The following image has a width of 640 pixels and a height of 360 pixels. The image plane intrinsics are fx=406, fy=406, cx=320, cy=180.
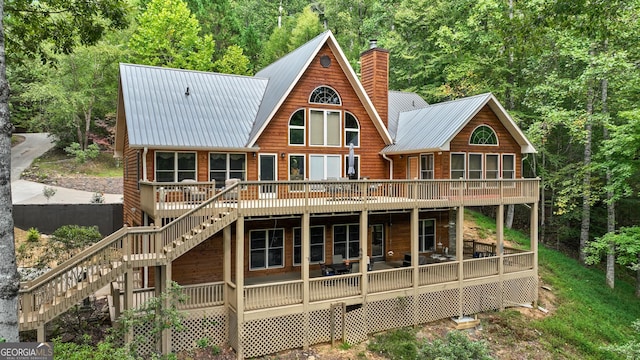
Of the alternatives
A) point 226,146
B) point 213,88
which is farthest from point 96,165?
point 226,146

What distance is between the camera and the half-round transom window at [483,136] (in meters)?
17.6

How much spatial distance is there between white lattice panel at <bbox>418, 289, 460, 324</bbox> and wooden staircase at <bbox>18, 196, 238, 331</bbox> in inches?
295

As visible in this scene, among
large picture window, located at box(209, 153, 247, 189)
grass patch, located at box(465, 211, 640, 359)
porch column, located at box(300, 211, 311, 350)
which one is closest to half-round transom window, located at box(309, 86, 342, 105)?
large picture window, located at box(209, 153, 247, 189)

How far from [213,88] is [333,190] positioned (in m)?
7.35

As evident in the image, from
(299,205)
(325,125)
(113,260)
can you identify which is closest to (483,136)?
(325,125)

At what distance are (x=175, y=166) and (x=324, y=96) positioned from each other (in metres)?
6.52

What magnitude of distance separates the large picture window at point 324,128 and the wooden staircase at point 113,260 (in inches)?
234

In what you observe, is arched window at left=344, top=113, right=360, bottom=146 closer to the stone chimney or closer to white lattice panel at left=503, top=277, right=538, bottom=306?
the stone chimney

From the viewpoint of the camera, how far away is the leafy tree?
30828mm

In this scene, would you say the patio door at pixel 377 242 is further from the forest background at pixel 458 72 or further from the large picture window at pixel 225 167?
the forest background at pixel 458 72

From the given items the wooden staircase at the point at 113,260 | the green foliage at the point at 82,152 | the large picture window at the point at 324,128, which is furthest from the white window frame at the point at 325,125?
the green foliage at the point at 82,152

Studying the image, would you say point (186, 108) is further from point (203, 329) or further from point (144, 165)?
point (203, 329)

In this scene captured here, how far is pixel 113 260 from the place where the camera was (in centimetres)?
1042

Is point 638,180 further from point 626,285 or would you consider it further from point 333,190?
point 333,190
